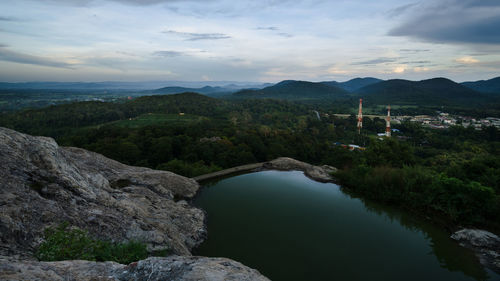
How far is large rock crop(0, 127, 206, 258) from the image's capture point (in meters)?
6.22

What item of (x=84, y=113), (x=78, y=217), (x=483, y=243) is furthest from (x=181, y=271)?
(x=84, y=113)

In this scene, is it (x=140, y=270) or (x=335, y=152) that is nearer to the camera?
(x=140, y=270)

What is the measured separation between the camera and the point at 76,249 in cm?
611

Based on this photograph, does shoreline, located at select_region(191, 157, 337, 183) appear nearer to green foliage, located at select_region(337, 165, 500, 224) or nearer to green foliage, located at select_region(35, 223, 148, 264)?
green foliage, located at select_region(337, 165, 500, 224)

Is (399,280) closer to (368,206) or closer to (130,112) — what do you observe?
(368,206)

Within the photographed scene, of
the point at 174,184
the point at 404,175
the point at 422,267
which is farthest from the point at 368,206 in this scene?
the point at 174,184

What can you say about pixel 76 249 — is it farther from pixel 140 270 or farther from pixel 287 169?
pixel 287 169

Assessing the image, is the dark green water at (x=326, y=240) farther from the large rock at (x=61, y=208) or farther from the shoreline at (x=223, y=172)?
the shoreline at (x=223, y=172)

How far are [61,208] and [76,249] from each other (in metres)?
2.27

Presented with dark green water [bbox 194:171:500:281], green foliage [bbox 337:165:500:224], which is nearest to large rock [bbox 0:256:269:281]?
dark green water [bbox 194:171:500:281]

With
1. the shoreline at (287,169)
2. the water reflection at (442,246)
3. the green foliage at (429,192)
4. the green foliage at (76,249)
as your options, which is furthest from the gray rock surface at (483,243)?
the green foliage at (76,249)

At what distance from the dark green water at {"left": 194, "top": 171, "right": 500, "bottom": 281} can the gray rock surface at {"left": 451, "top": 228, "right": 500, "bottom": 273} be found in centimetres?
44

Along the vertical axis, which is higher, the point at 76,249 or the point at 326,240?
A: the point at 76,249

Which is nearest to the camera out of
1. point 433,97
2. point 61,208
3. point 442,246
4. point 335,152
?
point 61,208
